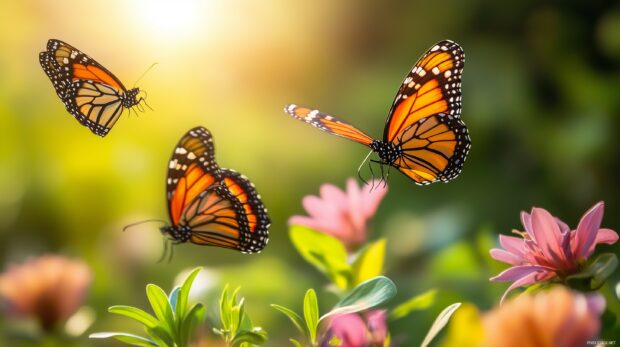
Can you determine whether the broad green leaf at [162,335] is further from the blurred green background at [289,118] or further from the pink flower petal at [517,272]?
the blurred green background at [289,118]

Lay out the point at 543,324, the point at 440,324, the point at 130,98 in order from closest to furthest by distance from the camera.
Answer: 1. the point at 543,324
2. the point at 440,324
3. the point at 130,98

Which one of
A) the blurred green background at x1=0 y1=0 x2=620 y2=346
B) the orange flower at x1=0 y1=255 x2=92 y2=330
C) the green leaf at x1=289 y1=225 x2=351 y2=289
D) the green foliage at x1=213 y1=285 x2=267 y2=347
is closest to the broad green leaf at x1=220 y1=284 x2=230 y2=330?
the green foliage at x1=213 y1=285 x2=267 y2=347

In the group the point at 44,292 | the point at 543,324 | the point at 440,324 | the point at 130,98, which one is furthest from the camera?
the point at 44,292

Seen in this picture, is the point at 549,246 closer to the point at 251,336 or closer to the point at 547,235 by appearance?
the point at 547,235

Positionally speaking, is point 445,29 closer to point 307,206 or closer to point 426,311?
point 426,311

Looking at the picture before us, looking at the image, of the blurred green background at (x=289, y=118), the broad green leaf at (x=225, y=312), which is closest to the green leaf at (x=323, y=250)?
the broad green leaf at (x=225, y=312)

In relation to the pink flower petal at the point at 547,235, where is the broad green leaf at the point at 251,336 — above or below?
below

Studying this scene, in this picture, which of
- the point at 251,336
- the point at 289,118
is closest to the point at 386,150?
the point at 251,336
